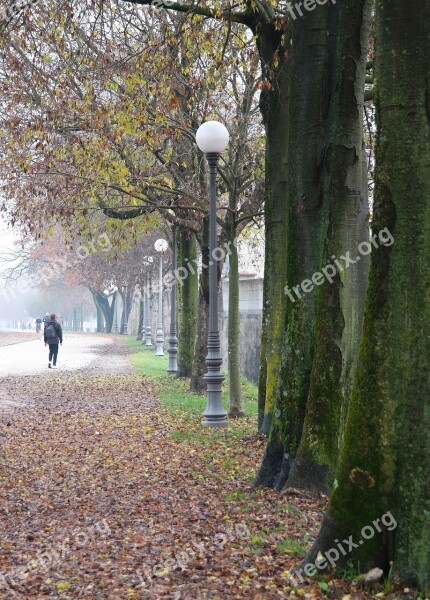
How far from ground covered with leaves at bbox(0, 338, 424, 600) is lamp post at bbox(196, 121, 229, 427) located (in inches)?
15.8

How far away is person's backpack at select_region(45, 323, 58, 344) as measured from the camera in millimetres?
28859

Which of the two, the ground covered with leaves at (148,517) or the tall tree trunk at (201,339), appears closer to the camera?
the ground covered with leaves at (148,517)

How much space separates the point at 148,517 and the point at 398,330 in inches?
151

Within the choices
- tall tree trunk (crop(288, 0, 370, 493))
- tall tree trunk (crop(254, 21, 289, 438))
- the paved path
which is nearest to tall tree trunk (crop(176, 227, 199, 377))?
the paved path

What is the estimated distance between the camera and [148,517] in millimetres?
7930

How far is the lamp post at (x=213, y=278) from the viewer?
13.4m

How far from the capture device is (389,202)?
17.0 ft

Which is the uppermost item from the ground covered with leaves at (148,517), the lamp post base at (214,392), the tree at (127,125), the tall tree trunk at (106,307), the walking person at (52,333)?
the tree at (127,125)

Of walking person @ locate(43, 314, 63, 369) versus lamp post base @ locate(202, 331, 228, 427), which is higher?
walking person @ locate(43, 314, 63, 369)

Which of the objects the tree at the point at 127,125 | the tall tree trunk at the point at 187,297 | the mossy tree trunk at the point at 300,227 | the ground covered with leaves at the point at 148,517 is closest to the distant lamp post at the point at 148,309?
the tall tree trunk at the point at 187,297

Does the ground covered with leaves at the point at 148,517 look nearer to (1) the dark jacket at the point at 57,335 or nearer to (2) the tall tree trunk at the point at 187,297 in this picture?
(2) the tall tree trunk at the point at 187,297

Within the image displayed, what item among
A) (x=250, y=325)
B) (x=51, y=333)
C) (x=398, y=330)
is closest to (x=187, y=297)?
(x=250, y=325)

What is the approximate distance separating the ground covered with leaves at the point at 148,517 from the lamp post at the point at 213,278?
0.40m

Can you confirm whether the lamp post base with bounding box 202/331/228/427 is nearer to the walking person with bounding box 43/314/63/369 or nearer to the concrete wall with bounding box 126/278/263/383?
the concrete wall with bounding box 126/278/263/383
